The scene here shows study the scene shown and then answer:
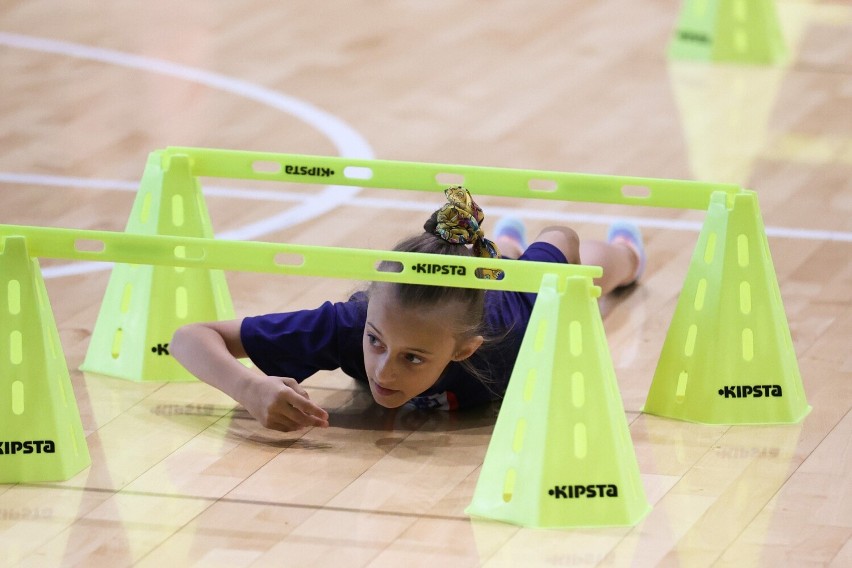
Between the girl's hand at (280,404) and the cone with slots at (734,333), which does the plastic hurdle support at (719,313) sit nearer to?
the cone with slots at (734,333)

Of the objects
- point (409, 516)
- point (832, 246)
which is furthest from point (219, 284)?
point (832, 246)

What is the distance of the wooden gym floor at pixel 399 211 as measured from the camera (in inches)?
139

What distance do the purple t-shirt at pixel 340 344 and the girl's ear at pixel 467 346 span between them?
0.09m

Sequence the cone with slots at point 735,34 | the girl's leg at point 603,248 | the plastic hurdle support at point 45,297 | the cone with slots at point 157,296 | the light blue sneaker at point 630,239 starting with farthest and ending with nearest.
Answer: the cone with slots at point 735,34, the light blue sneaker at point 630,239, the girl's leg at point 603,248, the cone with slots at point 157,296, the plastic hurdle support at point 45,297

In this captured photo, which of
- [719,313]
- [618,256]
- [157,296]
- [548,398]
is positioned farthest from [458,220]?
[618,256]

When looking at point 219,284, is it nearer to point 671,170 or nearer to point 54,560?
point 54,560

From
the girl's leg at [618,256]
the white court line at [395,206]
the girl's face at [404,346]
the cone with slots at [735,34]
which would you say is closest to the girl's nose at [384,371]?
the girl's face at [404,346]

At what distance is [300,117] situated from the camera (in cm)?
677

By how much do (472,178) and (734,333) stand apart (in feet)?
2.59

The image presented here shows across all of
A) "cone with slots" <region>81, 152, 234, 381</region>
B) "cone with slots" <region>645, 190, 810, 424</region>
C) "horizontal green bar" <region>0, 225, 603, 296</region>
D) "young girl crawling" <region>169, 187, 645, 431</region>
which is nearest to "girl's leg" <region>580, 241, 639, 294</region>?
"young girl crawling" <region>169, 187, 645, 431</region>

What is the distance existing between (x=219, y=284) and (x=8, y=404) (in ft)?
2.90

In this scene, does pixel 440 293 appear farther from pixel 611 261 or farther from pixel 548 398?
pixel 611 261

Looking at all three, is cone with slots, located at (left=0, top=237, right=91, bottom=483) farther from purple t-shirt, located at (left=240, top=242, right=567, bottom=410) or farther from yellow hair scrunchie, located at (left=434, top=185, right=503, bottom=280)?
yellow hair scrunchie, located at (left=434, top=185, right=503, bottom=280)

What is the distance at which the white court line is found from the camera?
18.1 feet
